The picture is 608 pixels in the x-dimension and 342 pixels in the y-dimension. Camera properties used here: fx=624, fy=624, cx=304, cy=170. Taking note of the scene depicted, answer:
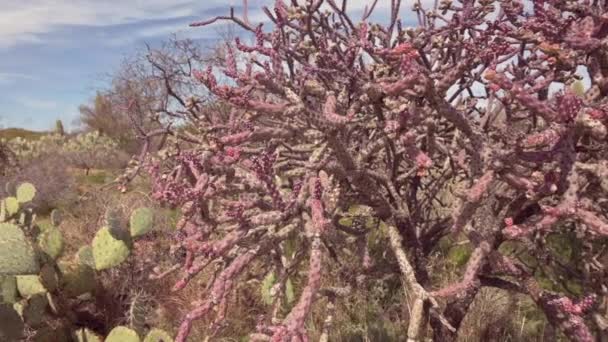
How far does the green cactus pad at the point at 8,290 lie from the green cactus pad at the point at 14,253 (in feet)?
1.09

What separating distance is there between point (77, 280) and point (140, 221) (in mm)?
755

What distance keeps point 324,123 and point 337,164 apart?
0.31 m

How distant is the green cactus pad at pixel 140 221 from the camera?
453 cm

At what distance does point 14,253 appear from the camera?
4.09 metres

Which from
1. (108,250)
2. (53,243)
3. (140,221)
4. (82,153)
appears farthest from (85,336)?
(82,153)

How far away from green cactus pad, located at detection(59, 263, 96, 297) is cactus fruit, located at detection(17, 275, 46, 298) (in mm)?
202

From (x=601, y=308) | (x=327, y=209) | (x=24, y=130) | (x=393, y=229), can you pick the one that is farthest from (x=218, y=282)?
(x=24, y=130)

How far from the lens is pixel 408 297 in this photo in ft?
14.9

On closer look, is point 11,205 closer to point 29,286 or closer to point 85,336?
point 29,286


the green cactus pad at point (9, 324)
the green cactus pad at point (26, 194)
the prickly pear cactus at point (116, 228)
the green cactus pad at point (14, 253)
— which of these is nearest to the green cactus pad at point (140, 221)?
the prickly pear cactus at point (116, 228)

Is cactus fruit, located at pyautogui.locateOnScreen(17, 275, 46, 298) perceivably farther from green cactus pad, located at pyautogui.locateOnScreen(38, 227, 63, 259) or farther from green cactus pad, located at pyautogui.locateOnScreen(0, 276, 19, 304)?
green cactus pad, located at pyautogui.locateOnScreen(38, 227, 63, 259)

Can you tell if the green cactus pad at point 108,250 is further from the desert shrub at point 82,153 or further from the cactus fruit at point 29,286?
the desert shrub at point 82,153

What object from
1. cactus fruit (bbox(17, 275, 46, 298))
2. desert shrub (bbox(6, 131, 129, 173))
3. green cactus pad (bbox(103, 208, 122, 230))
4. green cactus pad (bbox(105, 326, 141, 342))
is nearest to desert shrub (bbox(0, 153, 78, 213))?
desert shrub (bbox(6, 131, 129, 173))

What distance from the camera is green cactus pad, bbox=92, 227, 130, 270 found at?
4531mm
